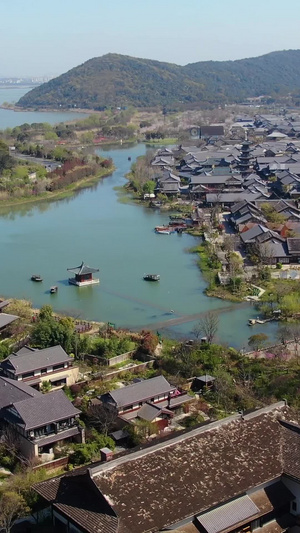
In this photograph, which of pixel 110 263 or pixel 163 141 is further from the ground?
pixel 163 141

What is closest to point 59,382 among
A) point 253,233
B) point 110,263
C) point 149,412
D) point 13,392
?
point 13,392

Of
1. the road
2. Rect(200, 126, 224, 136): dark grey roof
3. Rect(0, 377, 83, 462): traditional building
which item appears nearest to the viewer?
Rect(0, 377, 83, 462): traditional building

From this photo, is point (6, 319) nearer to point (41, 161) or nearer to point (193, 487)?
point (193, 487)

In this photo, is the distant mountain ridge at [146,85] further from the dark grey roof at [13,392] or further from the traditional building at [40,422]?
the traditional building at [40,422]

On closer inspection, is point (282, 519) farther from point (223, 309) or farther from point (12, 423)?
point (223, 309)

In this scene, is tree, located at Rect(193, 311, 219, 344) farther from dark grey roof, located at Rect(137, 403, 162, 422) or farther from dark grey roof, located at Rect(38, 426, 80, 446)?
dark grey roof, located at Rect(38, 426, 80, 446)

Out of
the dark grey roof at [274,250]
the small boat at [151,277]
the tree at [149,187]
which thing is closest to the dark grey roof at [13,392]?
the small boat at [151,277]

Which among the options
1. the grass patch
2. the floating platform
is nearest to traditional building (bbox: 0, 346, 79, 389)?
the floating platform
